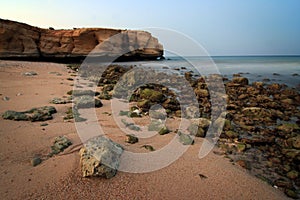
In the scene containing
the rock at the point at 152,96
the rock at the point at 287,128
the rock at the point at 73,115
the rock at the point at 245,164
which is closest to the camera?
the rock at the point at 245,164

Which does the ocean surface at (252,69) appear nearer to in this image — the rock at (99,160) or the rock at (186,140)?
the rock at (186,140)

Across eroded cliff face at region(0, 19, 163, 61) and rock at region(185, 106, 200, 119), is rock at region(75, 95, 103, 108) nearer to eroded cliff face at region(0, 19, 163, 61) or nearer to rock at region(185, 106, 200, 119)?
rock at region(185, 106, 200, 119)

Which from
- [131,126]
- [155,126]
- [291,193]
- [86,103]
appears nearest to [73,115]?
[86,103]

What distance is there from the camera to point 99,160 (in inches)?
83.6

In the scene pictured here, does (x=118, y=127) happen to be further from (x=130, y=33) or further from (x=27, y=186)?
(x=130, y=33)

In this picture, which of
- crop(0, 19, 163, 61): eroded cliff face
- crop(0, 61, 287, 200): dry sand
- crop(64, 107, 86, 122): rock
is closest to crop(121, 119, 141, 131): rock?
crop(0, 61, 287, 200): dry sand

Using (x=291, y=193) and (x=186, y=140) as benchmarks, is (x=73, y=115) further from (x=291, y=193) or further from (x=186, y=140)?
(x=291, y=193)

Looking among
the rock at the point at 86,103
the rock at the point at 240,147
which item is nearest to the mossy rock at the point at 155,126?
the rock at the point at 240,147

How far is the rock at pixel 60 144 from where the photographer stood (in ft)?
8.73

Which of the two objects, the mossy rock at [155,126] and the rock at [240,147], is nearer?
the rock at [240,147]

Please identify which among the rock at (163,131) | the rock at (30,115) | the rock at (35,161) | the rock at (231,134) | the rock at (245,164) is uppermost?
the rock at (30,115)

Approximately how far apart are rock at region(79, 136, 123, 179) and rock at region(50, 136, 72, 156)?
1.98 ft

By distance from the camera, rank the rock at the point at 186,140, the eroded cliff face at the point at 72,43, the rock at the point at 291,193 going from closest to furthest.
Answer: the rock at the point at 291,193, the rock at the point at 186,140, the eroded cliff face at the point at 72,43

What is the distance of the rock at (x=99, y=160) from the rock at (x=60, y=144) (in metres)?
0.60
